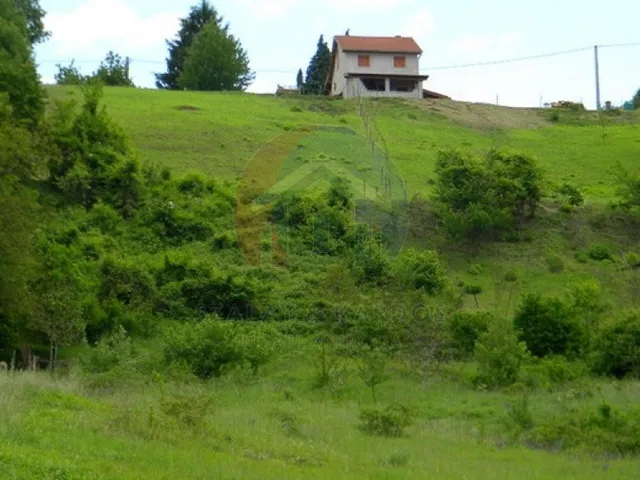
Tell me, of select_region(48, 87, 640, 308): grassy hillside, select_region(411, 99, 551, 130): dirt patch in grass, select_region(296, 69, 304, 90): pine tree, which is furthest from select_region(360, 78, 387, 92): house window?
select_region(296, 69, 304, 90): pine tree

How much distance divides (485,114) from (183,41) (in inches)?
1162

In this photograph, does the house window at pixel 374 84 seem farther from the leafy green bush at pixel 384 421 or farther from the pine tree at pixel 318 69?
the leafy green bush at pixel 384 421

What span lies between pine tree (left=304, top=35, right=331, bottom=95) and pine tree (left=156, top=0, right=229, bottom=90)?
8.35 meters

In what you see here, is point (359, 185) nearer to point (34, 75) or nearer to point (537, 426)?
point (34, 75)

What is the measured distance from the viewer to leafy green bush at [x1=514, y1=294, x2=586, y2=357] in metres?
30.9

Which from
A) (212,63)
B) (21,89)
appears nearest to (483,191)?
(21,89)

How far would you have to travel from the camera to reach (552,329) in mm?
31016

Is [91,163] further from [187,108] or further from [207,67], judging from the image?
[207,67]

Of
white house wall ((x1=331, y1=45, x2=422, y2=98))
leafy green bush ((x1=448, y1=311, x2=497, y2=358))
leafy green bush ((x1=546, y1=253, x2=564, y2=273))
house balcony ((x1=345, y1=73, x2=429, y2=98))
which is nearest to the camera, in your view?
leafy green bush ((x1=448, y1=311, x2=497, y2=358))

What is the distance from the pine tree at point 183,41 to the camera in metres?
82.2

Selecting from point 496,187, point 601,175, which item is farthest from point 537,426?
point 601,175

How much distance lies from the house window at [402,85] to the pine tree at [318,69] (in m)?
10.2

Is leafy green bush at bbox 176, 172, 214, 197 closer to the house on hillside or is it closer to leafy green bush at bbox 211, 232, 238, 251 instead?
leafy green bush at bbox 211, 232, 238, 251

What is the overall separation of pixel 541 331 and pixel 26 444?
22.0 metres
